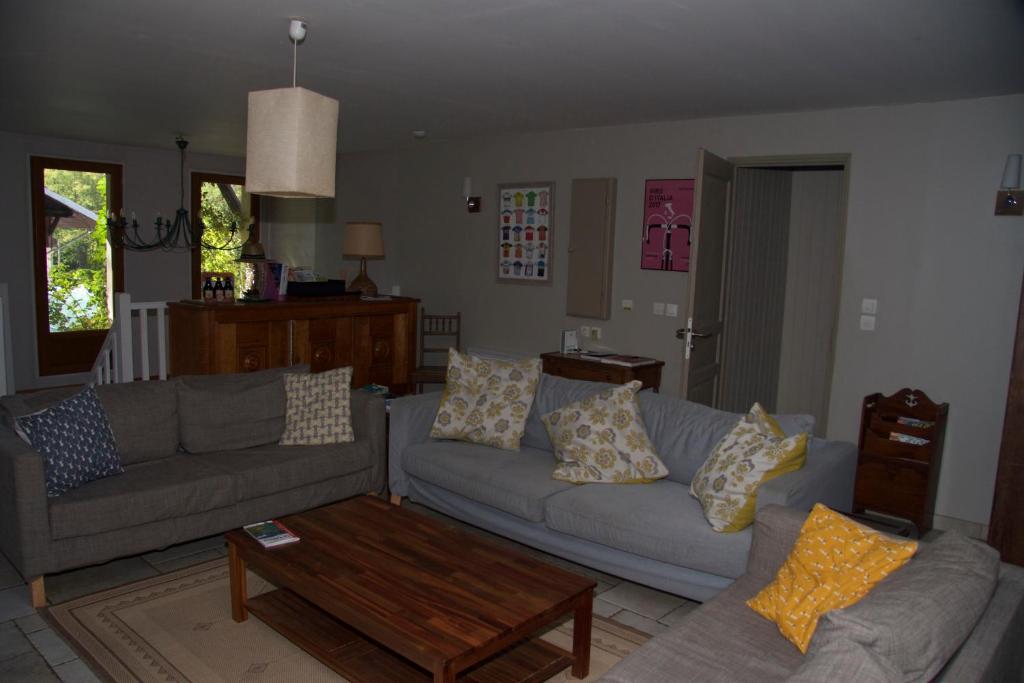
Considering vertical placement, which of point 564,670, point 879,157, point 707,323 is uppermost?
point 879,157

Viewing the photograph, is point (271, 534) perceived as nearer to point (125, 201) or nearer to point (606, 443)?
point (606, 443)

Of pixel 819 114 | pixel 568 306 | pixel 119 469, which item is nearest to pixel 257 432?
pixel 119 469

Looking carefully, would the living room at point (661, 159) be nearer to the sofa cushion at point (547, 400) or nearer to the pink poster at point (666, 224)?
the pink poster at point (666, 224)

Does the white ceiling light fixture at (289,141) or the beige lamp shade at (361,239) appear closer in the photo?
the white ceiling light fixture at (289,141)

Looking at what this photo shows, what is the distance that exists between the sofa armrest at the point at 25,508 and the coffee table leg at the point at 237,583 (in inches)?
30.1

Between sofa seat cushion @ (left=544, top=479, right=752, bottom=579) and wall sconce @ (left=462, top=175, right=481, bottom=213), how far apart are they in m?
3.83

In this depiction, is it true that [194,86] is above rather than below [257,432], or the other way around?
above

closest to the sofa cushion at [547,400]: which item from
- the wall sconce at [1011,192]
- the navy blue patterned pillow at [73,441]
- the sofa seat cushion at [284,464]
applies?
the sofa seat cushion at [284,464]

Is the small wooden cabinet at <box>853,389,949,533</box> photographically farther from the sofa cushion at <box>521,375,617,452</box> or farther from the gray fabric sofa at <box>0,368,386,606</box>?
the gray fabric sofa at <box>0,368,386,606</box>

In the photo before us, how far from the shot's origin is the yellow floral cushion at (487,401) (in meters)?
4.15

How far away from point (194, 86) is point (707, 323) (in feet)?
11.8

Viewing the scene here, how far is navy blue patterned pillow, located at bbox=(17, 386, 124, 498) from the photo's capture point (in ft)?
10.5

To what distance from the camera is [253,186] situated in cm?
292

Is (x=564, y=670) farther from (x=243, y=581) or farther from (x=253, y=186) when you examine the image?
(x=253, y=186)
